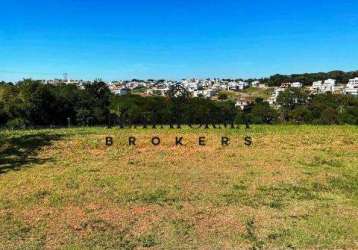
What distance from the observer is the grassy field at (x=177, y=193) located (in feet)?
21.0

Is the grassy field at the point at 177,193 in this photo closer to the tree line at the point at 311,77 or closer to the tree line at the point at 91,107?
the tree line at the point at 91,107

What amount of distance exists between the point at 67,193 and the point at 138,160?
3.46 metres

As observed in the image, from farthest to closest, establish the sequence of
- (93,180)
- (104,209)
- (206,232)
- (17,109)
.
Result: (17,109) → (93,180) → (104,209) → (206,232)

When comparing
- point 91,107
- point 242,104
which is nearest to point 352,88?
point 242,104

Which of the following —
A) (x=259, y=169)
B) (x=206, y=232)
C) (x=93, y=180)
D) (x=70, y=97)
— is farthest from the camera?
(x=70, y=97)

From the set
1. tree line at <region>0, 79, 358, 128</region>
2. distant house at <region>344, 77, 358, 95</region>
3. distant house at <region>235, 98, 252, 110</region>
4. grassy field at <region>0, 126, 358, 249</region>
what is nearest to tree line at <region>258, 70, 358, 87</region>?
distant house at <region>344, 77, 358, 95</region>

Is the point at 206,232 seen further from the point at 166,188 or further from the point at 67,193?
the point at 67,193

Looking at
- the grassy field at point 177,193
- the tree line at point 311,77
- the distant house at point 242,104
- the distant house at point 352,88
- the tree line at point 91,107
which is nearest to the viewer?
the grassy field at point 177,193

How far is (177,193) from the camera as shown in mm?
8773

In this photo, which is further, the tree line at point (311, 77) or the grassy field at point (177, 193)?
the tree line at point (311, 77)

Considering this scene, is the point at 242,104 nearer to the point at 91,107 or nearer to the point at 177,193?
the point at 91,107

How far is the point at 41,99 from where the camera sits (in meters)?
46.2

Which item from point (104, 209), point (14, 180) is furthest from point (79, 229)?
point (14, 180)

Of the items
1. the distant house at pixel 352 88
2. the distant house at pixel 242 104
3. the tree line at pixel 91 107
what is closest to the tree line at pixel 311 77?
the distant house at pixel 352 88
